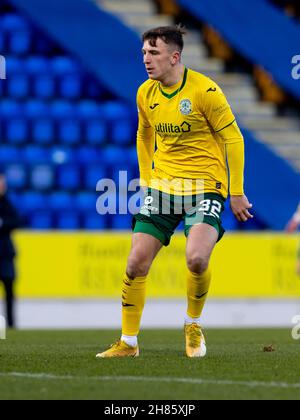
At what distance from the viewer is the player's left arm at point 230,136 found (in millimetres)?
6996

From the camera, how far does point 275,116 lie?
19141 millimetres

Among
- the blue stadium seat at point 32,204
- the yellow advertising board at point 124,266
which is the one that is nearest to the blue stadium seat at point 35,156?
the blue stadium seat at point 32,204

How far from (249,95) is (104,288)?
18.9ft

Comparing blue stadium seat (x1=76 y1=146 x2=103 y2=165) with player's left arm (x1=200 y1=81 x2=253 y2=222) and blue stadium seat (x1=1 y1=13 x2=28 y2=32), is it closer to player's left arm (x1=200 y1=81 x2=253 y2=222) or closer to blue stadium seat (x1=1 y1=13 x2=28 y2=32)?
blue stadium seat (x1=1 y1=13 x2=28 y2=32)

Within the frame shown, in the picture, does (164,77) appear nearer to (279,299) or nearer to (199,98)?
(199,98)

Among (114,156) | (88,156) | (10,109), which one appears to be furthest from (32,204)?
(10,109)

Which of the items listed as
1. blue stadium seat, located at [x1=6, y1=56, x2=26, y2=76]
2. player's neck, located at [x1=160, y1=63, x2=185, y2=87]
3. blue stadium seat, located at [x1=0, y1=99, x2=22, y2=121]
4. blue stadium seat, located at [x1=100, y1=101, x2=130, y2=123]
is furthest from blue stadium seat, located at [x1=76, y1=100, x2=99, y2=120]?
player's neck, located at [x1=160, y1=63, x2=185, y2=87]

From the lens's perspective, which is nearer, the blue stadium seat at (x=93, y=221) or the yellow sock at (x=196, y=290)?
the yellow sock at (x=196, y=290)

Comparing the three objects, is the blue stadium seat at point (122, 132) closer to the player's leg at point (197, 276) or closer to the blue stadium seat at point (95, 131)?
the blue stadium seat at point (95, 131)

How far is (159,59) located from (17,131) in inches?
432

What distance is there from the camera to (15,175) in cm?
1711

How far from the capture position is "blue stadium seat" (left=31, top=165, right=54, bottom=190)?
56.3 feet

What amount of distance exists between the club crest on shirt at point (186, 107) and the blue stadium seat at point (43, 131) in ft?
35.7

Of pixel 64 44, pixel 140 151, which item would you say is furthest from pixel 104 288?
pixel 140 151
